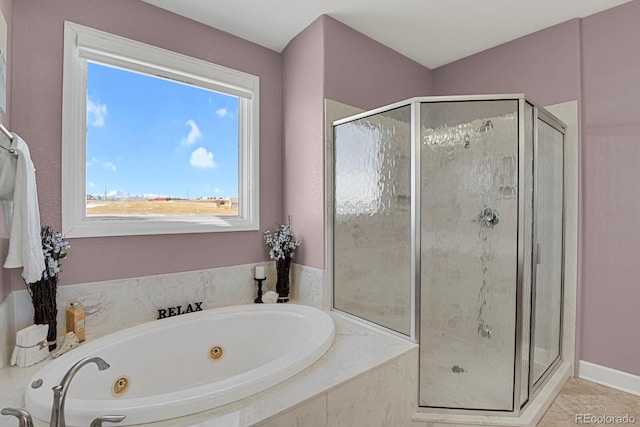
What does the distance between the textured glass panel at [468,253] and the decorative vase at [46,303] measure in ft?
6.14

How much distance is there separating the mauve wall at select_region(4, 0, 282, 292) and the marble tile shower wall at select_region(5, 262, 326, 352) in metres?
0.06

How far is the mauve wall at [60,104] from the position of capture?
5.14 ft

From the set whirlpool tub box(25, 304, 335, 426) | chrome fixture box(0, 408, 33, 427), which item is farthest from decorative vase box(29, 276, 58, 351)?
chrome fixture box(0, 408, 33, 427)

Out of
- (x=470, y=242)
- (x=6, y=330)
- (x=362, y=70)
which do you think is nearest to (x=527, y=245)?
(x=470, y=242)

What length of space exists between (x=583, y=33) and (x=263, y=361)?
3.00 m

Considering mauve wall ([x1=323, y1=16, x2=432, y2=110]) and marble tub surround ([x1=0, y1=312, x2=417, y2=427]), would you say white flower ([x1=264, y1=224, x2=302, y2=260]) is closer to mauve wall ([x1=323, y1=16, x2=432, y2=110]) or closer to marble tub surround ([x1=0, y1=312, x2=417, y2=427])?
marble tub surround ([x1=0, y1=312, x2=417, y2=427])

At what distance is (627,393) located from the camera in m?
1.92

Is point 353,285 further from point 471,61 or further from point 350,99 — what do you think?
point 471,61

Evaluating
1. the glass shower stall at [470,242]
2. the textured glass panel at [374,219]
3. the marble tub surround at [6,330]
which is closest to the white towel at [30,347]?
the marble tub surround at [6,330]

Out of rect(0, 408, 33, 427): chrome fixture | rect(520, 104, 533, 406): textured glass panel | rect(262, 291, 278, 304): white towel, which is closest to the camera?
rect(0, 408, 33, 427): chrome fixture

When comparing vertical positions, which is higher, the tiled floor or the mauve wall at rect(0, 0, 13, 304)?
the mauve wall at rect(0, 0, 13, 304)

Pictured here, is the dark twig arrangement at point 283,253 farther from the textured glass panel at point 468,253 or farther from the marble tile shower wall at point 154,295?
the textured glass panel at point 468,253

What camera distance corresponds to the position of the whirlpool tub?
40.9 inches

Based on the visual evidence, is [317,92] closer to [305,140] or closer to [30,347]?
[305,140]
